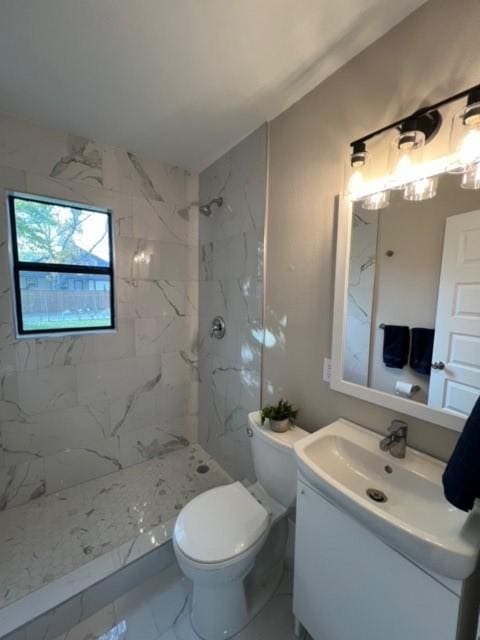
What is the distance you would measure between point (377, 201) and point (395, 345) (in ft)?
1.94

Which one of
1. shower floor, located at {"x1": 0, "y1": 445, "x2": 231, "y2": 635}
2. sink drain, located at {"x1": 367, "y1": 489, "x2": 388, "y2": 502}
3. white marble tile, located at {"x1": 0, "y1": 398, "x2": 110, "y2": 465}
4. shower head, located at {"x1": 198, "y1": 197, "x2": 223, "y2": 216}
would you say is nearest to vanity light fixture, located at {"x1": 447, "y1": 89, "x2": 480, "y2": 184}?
sink drain, located at {"x1": 367, "y1": 489, "x2": 388, "y2": 502}

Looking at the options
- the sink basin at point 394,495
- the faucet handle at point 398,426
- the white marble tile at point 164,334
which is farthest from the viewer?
the white marble tile at point 164,334

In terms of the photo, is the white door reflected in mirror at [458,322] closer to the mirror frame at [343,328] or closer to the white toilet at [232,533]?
the mirror frame at [343,328]

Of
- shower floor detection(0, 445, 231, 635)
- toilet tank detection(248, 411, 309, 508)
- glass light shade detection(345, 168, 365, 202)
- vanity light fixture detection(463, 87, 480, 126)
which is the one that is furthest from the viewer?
shower floor detection(0, 445, 231, 635)

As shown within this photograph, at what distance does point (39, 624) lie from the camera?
46.7 inches

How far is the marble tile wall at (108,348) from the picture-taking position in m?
1.72

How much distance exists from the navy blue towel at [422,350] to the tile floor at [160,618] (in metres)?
1.34

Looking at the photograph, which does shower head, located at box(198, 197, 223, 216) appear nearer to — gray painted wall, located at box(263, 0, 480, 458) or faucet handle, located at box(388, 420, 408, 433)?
gray painted wall, located at box(263, 0, 480, 458)

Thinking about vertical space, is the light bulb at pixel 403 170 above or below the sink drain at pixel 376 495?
above

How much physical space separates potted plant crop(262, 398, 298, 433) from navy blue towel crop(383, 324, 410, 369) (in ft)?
1.77

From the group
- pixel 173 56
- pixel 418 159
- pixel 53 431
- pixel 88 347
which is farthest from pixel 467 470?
pixel 53 431

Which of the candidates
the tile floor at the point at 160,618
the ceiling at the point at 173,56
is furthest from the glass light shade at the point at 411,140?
the tile floor at the point at 160,618

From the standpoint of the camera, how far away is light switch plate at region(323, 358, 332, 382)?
1323mm

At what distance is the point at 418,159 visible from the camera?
→ 39.0 inches
